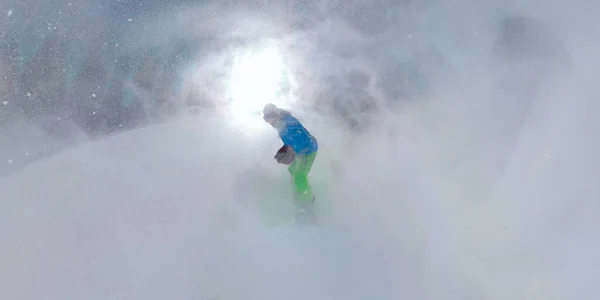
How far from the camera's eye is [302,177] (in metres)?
2.94

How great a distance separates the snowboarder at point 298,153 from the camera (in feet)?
9.19

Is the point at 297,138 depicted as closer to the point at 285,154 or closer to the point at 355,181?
the point at 285,154

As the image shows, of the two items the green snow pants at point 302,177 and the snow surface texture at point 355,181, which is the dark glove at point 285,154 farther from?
the snow surface texture at point 355,181

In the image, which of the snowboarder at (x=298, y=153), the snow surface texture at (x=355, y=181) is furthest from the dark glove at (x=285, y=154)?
the snow surface texture at (x=355, y=181)

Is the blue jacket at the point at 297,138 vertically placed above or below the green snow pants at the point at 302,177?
above

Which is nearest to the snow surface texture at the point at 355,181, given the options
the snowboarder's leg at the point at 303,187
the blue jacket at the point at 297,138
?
the snowboarder's leg at the point at 303,187

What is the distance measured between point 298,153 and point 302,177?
17 centimetres

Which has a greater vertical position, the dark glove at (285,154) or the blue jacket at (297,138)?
the blue jacket at (297,138)

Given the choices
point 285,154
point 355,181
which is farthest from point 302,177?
point 355,181

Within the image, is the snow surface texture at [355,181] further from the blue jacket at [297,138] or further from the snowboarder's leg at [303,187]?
the blue jacket at [297,138]

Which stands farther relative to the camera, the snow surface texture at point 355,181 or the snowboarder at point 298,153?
the snow surface texture at point 355,181

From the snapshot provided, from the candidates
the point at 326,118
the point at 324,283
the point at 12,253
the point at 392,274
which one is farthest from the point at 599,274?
the point at 12,253

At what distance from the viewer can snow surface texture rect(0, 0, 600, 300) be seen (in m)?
2.95

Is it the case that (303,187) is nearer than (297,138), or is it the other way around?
(297,138)
